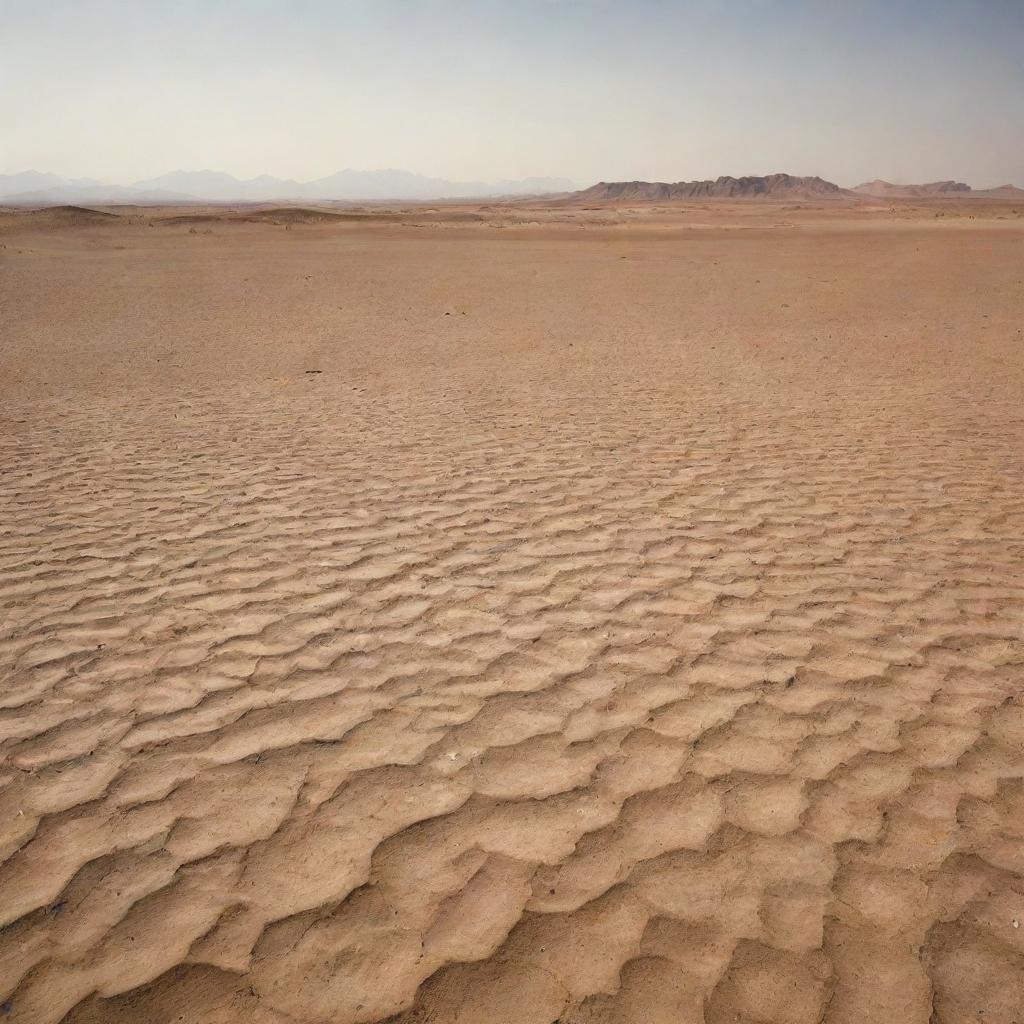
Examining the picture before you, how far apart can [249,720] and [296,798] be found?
56 cm

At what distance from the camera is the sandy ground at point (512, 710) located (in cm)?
215

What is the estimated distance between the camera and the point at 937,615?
391cm

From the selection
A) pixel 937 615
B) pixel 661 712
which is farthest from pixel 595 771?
pixel 937 615

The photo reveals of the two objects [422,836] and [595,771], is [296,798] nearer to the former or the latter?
[422,836]

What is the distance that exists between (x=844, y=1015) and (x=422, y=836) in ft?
4.64

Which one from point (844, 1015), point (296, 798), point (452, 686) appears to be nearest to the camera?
point (844, 1015)

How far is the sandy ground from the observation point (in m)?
2.15

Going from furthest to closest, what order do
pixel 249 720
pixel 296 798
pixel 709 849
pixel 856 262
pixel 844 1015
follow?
pixel 856 262 → pixel 249 720 → pixel 296 798 → pixel 709 849 → pixel 844 1015

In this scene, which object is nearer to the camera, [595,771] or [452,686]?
[595,771]

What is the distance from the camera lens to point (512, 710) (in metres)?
3.19

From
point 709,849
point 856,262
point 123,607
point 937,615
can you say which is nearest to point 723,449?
point 937,615

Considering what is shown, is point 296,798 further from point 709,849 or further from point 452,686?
point 709,849

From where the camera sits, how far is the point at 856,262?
2183cm

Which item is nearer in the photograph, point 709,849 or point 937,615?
point 709,849
